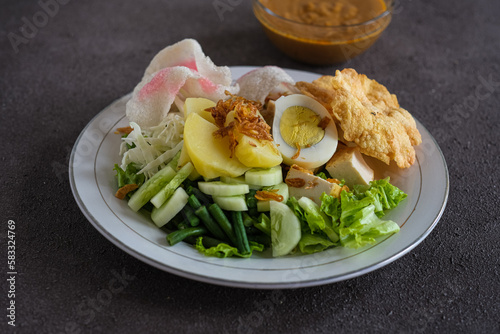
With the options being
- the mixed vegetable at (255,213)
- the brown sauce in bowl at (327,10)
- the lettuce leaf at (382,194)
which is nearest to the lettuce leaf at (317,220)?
the mixed vegetable at (255,213)

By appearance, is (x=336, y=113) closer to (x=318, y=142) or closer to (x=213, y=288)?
(x=318, y=142)

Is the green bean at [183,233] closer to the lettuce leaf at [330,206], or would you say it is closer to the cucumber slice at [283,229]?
the cucumber slice at [283,229]

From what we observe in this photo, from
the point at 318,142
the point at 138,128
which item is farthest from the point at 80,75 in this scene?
the point at 318,142

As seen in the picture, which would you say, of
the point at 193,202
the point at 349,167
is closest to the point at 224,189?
the point at 193,202

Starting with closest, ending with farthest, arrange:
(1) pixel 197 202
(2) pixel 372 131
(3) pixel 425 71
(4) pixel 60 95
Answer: (1) pixel 197 202 < (2) pixel 372 131 < (4) pixel 60 95 < (3) pixel 425 71

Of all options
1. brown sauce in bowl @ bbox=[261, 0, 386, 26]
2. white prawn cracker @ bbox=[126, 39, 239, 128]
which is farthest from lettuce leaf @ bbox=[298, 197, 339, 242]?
brown sauce in bowl @ bbox=[261, 0, 386, 26]

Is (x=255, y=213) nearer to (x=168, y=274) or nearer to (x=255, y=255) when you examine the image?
(x=255, y=255)
